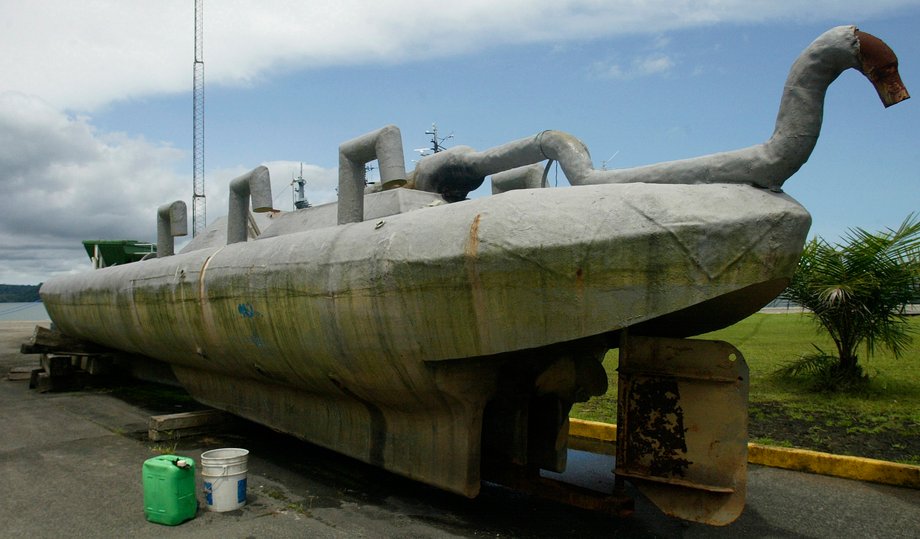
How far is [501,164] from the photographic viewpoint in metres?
5.59

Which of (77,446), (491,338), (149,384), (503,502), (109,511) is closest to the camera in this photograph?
(491,338)

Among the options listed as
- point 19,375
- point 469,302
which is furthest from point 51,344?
point 469,302

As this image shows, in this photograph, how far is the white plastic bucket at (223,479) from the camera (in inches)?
187

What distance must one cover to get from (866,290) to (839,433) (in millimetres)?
2214

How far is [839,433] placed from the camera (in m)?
6.89

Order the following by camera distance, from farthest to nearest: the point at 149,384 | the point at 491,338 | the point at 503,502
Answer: the point at 149,384, the point at 503,502, the point at 491,338

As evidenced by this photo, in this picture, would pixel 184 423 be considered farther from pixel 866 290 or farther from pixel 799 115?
pixel 866 290

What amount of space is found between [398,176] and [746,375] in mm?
2903

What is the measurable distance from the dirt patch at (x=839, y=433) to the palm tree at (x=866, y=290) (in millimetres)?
1236

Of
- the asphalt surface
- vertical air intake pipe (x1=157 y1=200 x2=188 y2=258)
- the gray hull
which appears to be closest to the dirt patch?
the asphalt surface

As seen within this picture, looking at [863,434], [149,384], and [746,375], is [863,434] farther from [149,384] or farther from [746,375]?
[149,384]

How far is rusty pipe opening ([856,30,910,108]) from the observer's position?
3.60m

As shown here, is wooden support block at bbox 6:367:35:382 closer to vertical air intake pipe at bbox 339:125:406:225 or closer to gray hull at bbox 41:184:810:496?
gray hull at bbox 41:184:810:496

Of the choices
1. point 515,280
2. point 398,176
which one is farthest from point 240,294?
point 515,280
